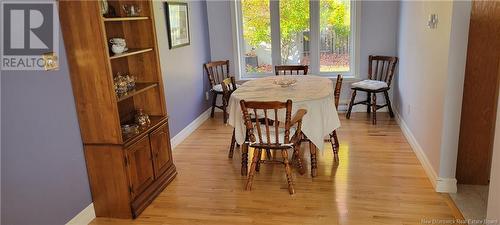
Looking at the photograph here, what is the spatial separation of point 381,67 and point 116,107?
3.75m

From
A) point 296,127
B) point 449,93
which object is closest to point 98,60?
point 296,127

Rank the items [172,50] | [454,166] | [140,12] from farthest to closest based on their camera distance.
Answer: [172,50] < [140,12] < [454,166]

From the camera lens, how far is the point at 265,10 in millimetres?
5234

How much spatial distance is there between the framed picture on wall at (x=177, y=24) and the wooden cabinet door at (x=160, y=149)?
4.19 ft

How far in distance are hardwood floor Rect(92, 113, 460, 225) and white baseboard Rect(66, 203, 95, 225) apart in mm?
57

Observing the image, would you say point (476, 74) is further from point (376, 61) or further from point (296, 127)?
point (376, 61)

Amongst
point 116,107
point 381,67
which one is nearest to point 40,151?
point 116,107

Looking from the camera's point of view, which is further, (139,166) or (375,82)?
(375,82)

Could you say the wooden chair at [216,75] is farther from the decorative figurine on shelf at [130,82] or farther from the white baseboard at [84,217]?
the white baseboard at [84,217]

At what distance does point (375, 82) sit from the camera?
475 centimetres

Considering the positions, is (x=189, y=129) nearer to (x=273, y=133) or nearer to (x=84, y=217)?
(x=273, y=133)

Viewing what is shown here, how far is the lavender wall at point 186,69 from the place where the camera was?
3916 mm

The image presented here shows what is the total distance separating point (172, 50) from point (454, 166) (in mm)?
2943

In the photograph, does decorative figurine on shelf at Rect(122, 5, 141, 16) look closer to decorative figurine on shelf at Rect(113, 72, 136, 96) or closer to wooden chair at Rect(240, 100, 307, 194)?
decorative figurine on shelf at Rect(113, 72, 136, 96)
